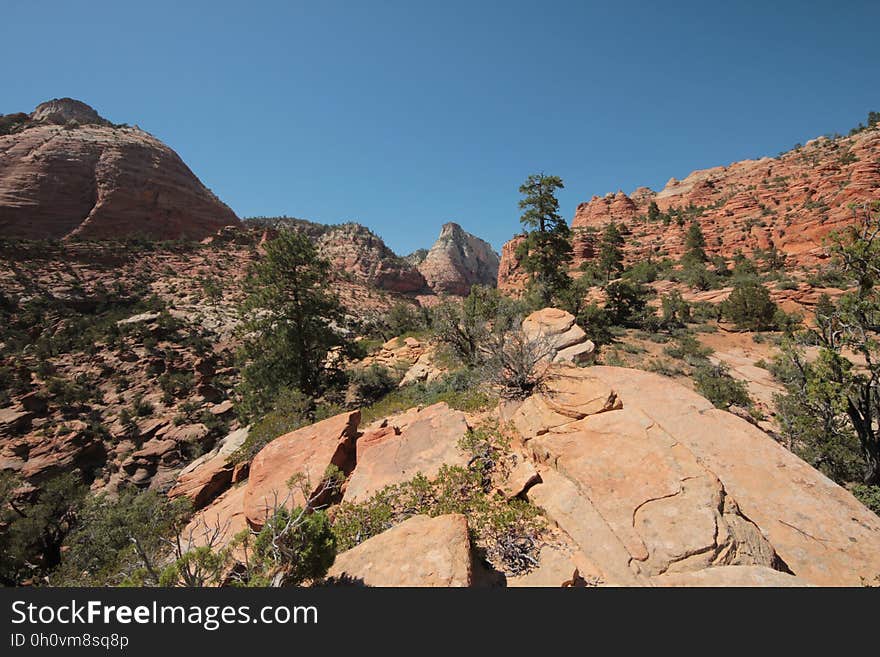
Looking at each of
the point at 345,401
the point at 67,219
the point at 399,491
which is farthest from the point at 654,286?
the point at 67,219

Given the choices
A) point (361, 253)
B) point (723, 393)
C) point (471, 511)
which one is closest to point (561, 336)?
point (723, 393)

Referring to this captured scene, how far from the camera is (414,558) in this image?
287 cm

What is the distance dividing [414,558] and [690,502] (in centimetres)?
303

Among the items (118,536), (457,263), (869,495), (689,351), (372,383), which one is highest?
(457,263)

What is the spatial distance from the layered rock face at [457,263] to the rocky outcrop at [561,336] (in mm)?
78449

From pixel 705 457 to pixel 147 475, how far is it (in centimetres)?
2282

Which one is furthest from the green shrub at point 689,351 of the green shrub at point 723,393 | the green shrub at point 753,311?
the green shrub at point 753,311

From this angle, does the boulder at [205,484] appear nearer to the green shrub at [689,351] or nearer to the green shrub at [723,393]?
the green shrub at [723,393]

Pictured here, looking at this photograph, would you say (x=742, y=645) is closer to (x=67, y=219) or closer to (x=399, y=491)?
(x=399, y=491)

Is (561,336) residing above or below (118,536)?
above

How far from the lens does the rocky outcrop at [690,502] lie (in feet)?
9.82

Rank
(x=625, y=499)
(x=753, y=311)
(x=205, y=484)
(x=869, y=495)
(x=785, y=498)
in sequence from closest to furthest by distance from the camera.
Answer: (x=625, y=499), (x=785, y=498), (x=869, y=495), (x=205, y=484), (x=753, y=311)

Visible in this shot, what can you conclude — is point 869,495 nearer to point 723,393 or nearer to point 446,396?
point 723,393

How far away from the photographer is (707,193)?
57156 millimetres
